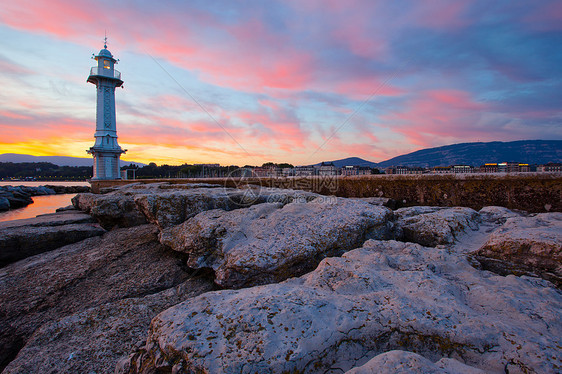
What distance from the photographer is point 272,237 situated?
3.04 meters

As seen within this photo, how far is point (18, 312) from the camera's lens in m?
2.80

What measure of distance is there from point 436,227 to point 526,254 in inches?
39.6

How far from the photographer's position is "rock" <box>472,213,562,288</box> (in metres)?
2.33

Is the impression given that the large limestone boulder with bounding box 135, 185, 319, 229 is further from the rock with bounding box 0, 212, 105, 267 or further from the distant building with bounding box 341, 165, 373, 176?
the distant building with bounding box 341, 165, 373, 176

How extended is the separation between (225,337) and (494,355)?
4.74 feet

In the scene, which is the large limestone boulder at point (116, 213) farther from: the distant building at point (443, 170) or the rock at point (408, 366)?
the distant building at point (443, 170)

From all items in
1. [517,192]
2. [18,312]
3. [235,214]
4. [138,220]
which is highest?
[517,192]

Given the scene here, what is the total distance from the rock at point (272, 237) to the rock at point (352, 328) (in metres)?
0.67

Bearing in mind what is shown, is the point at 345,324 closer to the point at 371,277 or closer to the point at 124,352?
the point at 371,277

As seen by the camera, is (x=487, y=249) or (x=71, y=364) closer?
(x=71, y=364)

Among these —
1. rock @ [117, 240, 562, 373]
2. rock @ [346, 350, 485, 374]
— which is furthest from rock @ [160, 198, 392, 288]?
rock @ [346, 350, 485, 374]

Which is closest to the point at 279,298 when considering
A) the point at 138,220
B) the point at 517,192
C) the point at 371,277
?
the point at 371,277

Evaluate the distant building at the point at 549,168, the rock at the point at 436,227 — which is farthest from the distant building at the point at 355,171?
the rock at the point at 436,227

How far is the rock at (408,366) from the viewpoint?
46.6 inches
